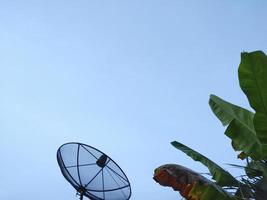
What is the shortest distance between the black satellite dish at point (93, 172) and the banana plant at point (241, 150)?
187 cm

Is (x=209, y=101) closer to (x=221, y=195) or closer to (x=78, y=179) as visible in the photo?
(x=221, y=195)

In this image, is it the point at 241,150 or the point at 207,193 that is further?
the point at 241,150

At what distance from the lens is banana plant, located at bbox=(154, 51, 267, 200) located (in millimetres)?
3988

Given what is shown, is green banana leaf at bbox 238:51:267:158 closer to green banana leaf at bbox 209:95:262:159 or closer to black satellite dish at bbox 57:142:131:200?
green banana leaf at bbox 209:95:262:159

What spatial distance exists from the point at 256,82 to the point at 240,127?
0.98 m

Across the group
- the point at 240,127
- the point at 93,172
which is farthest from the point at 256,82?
the point at 93,172

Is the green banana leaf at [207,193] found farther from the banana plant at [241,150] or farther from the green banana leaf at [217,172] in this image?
the green banana leaf at [217,172]

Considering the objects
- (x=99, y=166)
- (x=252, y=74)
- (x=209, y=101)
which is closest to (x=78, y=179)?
(x=99, y=166)

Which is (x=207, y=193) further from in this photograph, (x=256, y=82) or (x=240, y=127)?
(x=256, y=82)

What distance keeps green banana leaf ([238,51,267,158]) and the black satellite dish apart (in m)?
3.22

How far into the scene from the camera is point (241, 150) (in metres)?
4.73

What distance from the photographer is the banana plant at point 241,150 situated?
399cm

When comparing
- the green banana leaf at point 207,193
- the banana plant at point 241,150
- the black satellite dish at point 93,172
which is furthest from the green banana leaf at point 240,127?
the black satellite dish at point 93,172

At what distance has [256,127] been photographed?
4.13 metres
